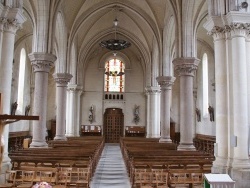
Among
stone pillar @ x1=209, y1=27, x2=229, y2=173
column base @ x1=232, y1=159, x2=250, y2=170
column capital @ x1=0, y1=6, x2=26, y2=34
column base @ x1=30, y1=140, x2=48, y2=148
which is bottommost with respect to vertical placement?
column base @ x1=232, y1=159, x2=250, y2=170

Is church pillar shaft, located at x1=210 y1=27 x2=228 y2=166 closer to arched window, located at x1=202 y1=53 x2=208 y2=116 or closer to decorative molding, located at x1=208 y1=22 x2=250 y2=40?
decorative molding, located at x1=208 y1=22 x2=250 y2=40

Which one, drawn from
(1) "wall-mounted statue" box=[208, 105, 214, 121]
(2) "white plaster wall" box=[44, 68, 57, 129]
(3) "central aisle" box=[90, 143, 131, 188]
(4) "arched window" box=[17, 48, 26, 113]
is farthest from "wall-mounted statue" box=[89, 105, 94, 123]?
(3) "central aisle" box=[90, 143, 131, 188]

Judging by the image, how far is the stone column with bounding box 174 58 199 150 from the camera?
15.9m

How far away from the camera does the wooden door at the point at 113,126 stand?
3447 centimetres

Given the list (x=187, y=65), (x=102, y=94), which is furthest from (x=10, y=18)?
(x=102, y=94)

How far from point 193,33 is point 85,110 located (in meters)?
19.8

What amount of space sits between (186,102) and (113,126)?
63.3ft

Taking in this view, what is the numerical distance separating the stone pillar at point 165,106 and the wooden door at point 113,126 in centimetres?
1306

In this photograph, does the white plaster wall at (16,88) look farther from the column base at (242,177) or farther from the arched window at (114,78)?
the column base at (242,177)

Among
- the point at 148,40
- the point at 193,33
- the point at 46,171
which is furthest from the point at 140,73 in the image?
the point at 46,171

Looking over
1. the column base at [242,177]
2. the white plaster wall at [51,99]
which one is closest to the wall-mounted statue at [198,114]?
the white plaster wall at [51,99]

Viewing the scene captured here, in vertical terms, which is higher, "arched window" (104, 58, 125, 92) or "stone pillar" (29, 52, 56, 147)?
"arched window" (104, 58, 125, 92)

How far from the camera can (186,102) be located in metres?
16.0

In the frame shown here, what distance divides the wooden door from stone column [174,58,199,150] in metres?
18.8
